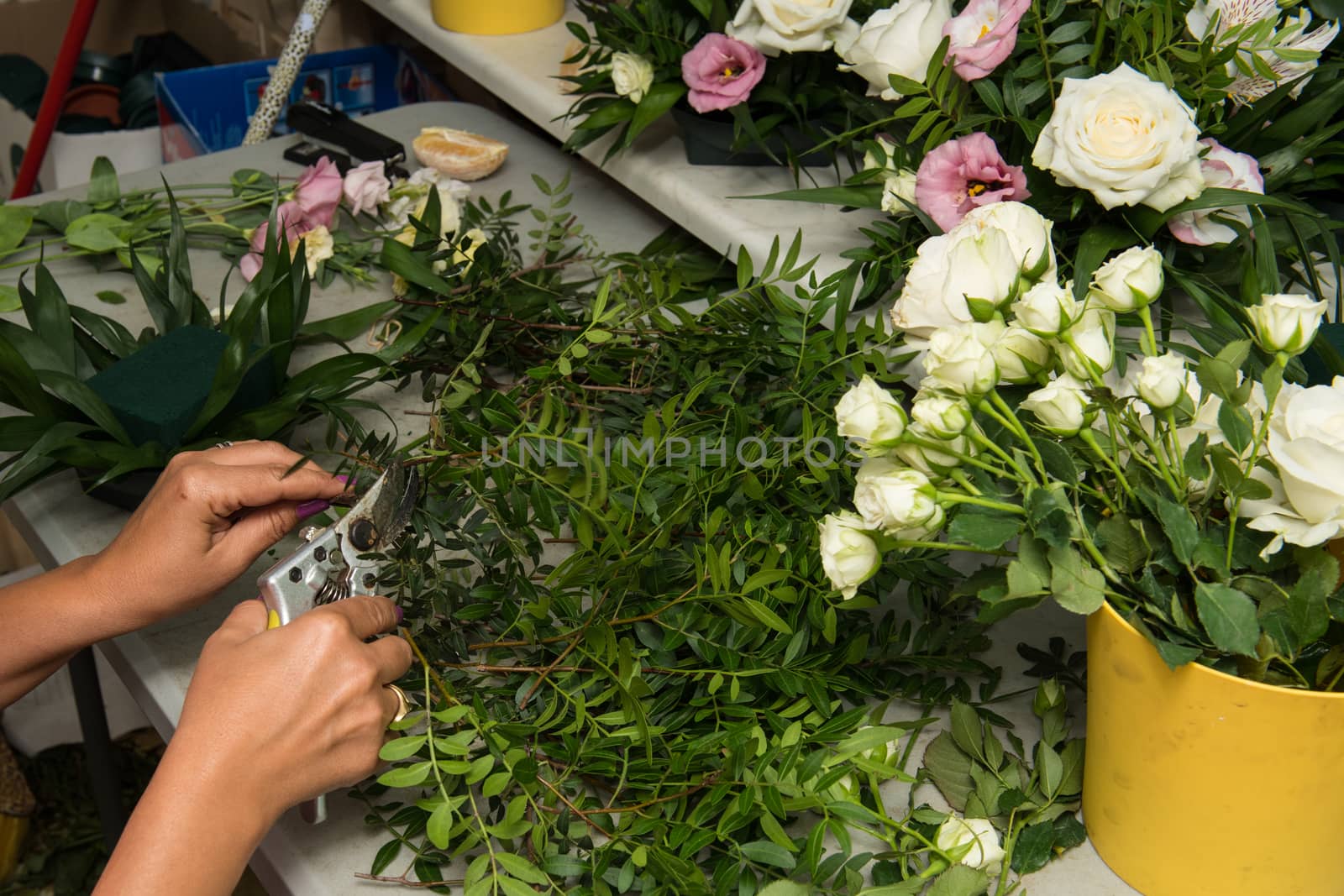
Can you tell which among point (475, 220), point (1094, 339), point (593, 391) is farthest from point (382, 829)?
point (475, 220)

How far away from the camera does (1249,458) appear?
20.8 inches

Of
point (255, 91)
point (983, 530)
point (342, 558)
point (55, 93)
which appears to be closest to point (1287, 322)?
point (983, 530)

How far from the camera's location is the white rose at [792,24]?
965mm

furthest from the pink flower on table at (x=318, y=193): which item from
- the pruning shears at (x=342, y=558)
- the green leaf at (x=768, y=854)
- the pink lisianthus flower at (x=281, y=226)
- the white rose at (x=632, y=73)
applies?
the green leaf at (x=768, y=854)

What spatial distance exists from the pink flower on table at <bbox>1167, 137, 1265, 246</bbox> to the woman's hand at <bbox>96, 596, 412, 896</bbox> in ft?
2.01

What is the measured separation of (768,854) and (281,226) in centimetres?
85

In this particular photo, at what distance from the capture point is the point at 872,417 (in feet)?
1.78

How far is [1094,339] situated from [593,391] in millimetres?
469

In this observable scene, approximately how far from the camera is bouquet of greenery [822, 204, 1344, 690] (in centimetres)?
53

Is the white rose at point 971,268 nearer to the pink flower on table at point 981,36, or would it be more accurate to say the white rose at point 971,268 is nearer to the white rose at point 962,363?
the white rose at point 962,363

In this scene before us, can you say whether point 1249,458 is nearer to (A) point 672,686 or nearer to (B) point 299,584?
(A) point 672,686

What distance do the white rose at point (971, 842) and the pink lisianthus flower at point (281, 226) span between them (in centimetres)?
85

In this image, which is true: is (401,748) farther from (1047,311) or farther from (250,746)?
(1047,311)

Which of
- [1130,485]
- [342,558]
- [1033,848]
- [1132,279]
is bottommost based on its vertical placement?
[1033,848]
